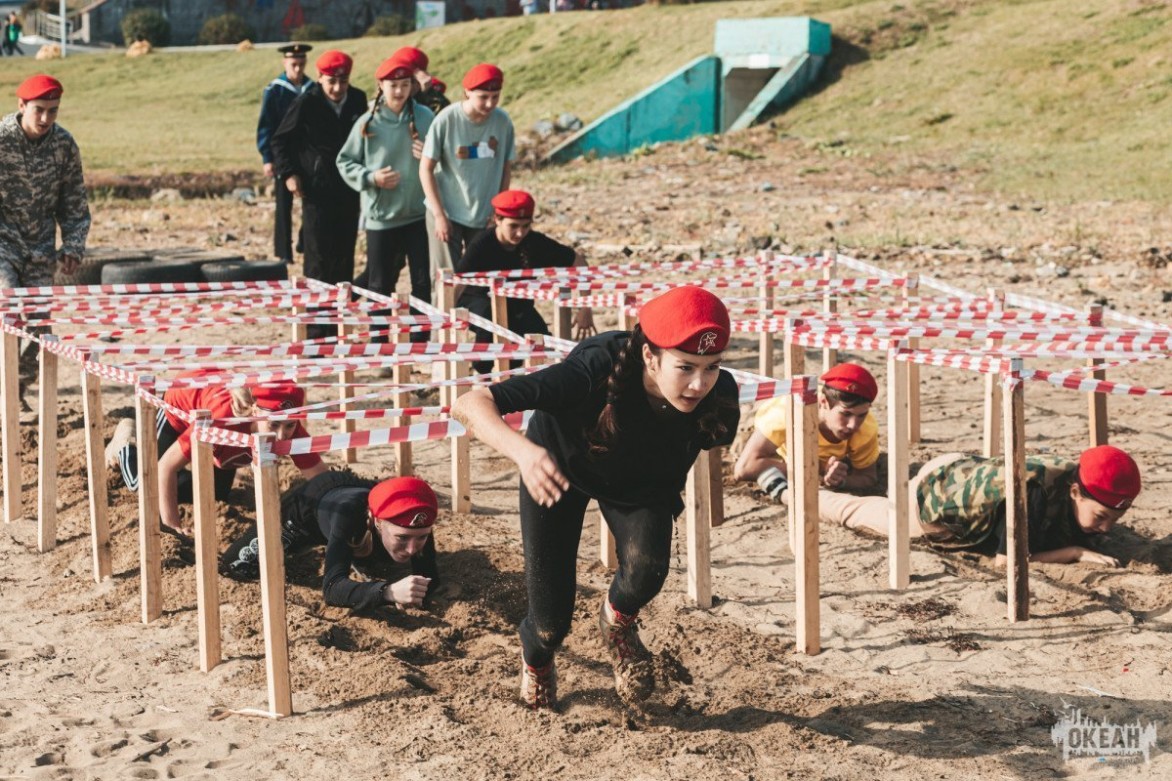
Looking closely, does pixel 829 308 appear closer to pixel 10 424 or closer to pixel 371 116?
pixel 371 116

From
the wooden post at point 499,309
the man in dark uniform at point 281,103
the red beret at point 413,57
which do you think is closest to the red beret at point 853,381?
the wooden post at point 499,309

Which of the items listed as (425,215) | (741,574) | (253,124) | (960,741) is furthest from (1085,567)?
(253,124)

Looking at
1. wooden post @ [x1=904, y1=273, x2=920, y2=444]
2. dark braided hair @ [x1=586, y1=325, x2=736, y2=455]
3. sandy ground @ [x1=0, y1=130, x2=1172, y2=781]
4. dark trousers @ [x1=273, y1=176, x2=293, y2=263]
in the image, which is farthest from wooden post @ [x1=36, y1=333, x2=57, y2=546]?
wooden post @ [x1=904, y1=273, x2=920, y2=444]

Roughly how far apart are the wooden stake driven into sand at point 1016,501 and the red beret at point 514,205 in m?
3.74

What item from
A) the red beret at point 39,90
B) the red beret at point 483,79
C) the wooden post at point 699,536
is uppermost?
the red beret at point 483,79

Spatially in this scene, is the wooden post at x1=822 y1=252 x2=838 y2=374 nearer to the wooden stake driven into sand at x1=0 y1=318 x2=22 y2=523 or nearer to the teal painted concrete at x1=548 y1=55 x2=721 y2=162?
the wooden stake driven into sand at x1=0 y1=318 x2=22 y2=523

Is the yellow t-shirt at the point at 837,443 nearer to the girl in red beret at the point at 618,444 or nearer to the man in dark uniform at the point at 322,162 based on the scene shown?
the girl in red beret at the point at 618,444

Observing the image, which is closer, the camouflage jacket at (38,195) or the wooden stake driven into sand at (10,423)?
the wooden stake driven into sand at (10,423)

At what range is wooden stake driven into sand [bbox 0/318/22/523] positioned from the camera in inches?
299

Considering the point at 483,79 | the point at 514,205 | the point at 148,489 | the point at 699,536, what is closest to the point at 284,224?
the point at 483,79

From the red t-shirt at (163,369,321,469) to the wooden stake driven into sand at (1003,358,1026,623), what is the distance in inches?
117

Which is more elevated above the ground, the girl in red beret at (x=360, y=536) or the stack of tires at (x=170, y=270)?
the stack of tires at (x=170, y=270)

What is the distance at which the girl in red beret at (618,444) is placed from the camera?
13.9 ft

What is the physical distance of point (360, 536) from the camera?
250 inches
